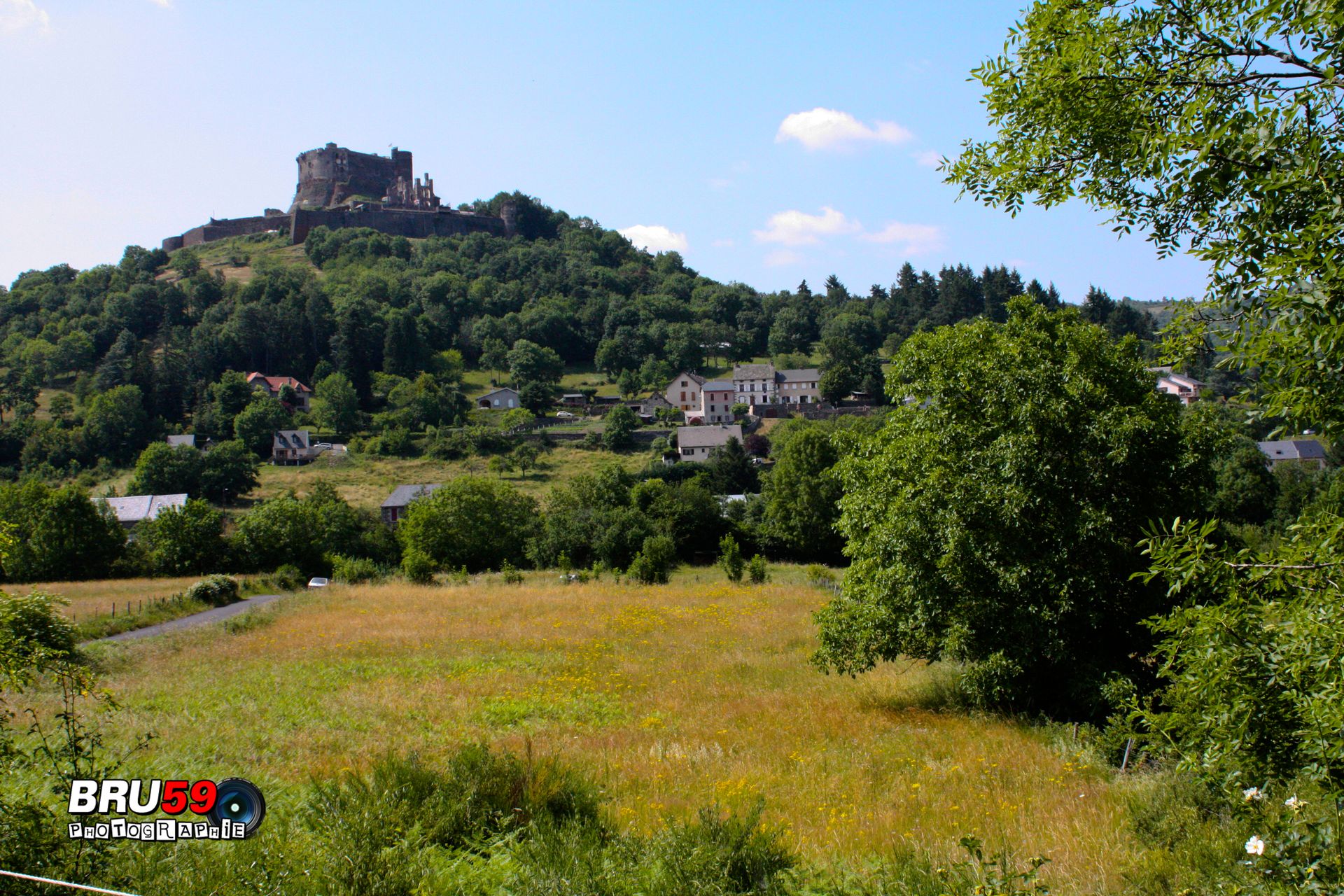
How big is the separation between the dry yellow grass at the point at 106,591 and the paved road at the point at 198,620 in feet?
7.70

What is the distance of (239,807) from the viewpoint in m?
5.83

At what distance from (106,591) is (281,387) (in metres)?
58.1

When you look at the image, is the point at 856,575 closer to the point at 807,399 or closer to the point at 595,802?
the point at 595,802

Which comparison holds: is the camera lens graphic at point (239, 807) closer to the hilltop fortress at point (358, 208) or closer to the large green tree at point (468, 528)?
the large green tree at point (468, 528)

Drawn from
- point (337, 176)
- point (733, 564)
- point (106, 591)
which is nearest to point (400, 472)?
point (106, 591)

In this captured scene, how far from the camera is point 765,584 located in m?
33.5

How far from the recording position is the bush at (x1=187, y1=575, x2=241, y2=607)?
1268 inches

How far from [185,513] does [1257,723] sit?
49607 millimetres

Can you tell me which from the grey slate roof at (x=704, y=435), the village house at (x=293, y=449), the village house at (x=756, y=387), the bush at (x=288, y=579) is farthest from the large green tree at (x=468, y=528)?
the village house at (x=756, y=387)

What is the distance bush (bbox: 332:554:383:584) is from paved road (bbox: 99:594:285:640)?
379cm

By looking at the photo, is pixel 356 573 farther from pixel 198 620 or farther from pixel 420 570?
pixel 198 620

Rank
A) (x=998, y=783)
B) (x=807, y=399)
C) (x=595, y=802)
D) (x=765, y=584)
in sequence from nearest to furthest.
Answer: (x=595, y=802) → (x=998, y=783) → (x=765, y=584) → (x=807, y=399)

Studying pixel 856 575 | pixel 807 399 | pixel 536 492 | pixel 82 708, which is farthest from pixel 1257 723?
pixel 807 399

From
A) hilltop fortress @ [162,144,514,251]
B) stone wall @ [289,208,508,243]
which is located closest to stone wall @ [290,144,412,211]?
hilltop fortress @ [162,144,514,251]
